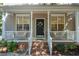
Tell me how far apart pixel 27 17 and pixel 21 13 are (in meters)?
0.56

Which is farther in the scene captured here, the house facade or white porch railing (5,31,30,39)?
the house facade


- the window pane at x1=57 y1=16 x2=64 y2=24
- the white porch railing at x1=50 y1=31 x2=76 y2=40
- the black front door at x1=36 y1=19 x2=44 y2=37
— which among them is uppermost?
the window pane at x1=57 y1=16 x2=64 y2=24

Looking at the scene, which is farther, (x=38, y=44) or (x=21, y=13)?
(x=21, y=13)

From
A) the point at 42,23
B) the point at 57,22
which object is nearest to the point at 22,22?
the point at 42,23

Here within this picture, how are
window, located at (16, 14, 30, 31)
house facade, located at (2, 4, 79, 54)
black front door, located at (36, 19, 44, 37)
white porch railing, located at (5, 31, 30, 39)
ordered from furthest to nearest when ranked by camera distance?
Answer: black front door, located at (36, 19, 44, 37), window, located at (16, 14, 30, 31), house facade, located at (2, 4, 79, 54), white porch railing, located at (5, 31, 30, 39)

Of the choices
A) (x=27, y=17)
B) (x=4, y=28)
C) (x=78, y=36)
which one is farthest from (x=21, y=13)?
(x=78, y=36)

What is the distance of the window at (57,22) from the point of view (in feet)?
50.6

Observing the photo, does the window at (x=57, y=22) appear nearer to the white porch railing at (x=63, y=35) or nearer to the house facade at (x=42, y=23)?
the house facade at (x=42, y=23)

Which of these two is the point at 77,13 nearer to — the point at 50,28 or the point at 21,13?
the point at 50,28

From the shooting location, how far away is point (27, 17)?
603 inches

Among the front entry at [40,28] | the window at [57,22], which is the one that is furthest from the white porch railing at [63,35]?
the front entry at [40,28]

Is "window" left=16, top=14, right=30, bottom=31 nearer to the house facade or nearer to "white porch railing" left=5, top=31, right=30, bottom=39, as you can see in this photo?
the house facade

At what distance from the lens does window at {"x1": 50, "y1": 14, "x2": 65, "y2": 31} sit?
15413 millimetres

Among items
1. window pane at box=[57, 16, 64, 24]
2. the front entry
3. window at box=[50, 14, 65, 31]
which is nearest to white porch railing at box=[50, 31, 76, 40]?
window at box=[50, 14, 65, 31]
